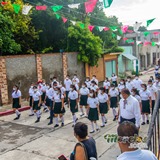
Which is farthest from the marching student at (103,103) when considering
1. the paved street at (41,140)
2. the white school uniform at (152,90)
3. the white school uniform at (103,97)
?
the white school uniform at (152,90)

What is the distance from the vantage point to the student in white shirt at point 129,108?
6319 mm

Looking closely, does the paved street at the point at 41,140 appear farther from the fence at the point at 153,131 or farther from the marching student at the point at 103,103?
the fence at the point at 153,131

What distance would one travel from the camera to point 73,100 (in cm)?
1084

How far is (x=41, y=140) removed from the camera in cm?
859

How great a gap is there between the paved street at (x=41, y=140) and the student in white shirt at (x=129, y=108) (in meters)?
1.32

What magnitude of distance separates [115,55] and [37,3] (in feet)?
30.7

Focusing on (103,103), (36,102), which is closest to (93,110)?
(103,103)

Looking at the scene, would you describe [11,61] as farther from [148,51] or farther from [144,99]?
[148,51]

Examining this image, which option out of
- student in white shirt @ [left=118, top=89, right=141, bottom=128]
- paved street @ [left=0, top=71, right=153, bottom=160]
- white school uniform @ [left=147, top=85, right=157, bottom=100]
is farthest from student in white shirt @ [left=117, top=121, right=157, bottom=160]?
white school uniform @ [left=147, top=85, right=157, bottom=100]

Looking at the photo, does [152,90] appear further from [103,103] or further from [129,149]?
[129,149]

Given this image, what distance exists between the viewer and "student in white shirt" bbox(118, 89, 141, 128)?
20.7ft

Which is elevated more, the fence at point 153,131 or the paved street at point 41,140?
the fence at point 153,131

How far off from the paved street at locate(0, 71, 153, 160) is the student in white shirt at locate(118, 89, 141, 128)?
1.32 m

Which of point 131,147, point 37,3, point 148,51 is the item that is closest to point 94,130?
point 131,147
